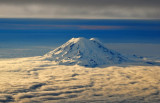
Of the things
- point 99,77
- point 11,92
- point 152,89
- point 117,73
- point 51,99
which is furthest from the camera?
point 117,73

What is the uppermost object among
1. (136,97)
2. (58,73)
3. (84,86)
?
(58,73)

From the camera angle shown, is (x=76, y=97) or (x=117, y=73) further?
(x=117, y=73)

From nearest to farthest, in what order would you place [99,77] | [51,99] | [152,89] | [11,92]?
[51,99], [11,92], [152,89], [99,77]

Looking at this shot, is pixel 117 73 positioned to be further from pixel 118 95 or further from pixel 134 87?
pixel 118 95

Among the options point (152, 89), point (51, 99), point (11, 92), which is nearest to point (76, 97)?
point (51, 99)

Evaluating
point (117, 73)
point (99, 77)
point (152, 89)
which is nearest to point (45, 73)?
point (99, 77)

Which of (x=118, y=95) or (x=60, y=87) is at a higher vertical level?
(x=60, y=87)

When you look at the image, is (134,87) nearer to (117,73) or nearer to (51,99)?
(117,73)
